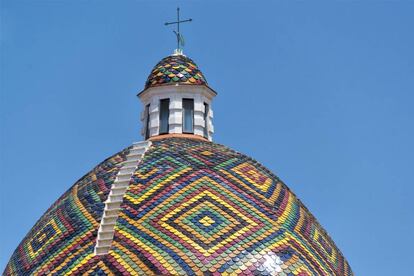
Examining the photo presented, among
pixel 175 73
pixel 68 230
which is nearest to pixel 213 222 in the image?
pixel 68 230

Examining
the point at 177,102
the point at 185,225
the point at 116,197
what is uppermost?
the point at 177,102

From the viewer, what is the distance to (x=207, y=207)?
13.8m

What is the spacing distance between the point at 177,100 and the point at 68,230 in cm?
330

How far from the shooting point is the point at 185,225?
1340 centimetres

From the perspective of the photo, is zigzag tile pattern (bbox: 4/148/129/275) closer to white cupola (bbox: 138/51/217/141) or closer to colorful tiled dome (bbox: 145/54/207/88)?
white cupola (bbox: 138/51/217/141)

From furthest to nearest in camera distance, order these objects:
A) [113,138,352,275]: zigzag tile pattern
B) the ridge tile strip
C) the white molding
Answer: the white molding
the ridge tile strip
[113,138,352,275]: zigzag tile pattern

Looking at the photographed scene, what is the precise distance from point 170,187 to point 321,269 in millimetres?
2218

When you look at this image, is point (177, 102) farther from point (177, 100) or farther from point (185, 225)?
point (185, 225)

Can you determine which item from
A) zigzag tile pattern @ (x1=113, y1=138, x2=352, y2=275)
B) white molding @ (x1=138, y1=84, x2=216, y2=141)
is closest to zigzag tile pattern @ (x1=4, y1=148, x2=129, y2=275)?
zigzag tile pattern @ (x1=113, y1=138, x2=352, y2=275)

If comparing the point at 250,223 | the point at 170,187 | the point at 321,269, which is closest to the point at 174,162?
the point at 170,187

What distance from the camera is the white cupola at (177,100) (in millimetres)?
16375

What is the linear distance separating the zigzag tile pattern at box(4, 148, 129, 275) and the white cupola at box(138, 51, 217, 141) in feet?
3.91

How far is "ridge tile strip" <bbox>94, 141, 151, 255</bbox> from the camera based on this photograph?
527 inches

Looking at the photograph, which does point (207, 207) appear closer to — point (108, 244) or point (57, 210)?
point (108, 244)
